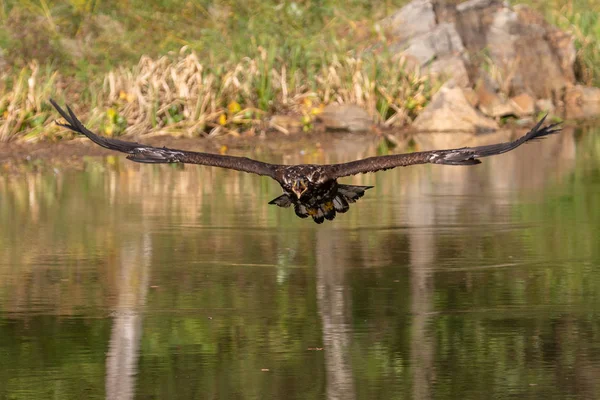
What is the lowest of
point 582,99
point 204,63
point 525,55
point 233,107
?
point 233,107

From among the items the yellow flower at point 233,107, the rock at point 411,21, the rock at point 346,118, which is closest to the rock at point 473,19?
the rock at point 411,21

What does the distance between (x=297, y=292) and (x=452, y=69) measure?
16810mm

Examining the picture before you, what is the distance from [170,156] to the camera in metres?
11.4

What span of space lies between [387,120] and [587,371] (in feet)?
54.5

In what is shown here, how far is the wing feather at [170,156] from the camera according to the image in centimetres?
1093

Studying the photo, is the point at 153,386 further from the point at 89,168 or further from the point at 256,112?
the point at 256,112

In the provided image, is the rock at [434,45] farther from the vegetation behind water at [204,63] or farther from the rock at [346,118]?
the rock at [346,118]

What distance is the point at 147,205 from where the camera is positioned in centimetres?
1588

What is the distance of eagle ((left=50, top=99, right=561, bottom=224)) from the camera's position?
10.7 metres

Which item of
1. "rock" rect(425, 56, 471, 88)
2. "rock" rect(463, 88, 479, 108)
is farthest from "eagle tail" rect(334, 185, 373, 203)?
"rock" rect(425, 56, 471, 88)

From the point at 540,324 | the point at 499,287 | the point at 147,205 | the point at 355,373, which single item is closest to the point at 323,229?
the point at 147,205

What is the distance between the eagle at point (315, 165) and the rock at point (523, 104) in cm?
1521

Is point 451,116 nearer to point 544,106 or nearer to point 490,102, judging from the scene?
point 490,102

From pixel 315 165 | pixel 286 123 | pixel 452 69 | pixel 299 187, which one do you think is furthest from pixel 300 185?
pixel 452 69
